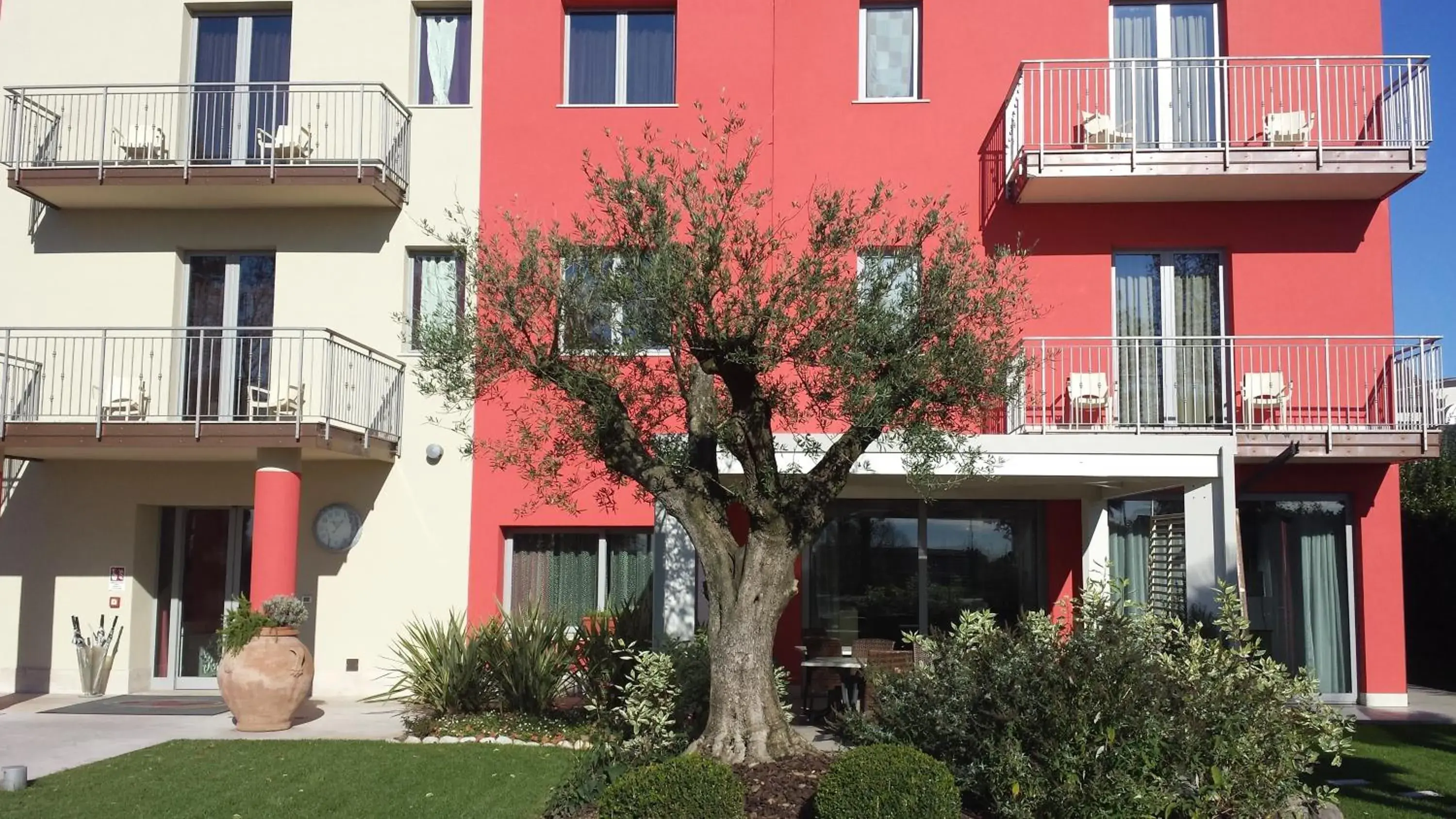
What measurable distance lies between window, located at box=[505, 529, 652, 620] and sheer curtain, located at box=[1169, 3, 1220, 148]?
7.79 metres

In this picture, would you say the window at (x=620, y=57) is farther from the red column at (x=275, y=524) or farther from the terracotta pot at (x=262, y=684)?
the terracotta pot at (x=262, y=684)

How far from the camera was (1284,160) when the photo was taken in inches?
514

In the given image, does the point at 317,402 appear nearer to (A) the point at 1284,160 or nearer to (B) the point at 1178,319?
(B) the point at 1178,319

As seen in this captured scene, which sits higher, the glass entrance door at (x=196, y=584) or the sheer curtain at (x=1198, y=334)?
the sheer curtain at (x=1198, y=334)

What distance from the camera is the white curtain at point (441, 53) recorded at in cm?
1499

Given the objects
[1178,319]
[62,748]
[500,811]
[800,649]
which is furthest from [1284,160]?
[62,748]

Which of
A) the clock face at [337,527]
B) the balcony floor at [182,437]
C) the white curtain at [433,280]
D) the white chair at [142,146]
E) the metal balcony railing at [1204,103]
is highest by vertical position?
the metal balcony railing at [1204,103]

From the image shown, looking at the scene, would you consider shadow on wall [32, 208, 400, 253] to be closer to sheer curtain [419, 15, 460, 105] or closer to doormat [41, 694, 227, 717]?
sheer curtain [419, 15, 460, 105]

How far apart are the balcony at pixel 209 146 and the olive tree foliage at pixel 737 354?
19.9 feet

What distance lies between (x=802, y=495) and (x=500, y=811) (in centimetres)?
292

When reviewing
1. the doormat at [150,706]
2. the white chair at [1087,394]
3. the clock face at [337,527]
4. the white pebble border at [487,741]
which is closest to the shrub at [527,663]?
the white pebble border at [487,741]

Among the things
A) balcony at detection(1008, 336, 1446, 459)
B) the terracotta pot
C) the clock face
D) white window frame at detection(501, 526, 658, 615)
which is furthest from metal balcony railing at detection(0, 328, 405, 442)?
balcony at detection(1008, 336, 1446, 459)

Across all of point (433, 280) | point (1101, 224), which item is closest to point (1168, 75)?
point (1101, 224)

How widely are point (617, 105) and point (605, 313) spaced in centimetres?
710
